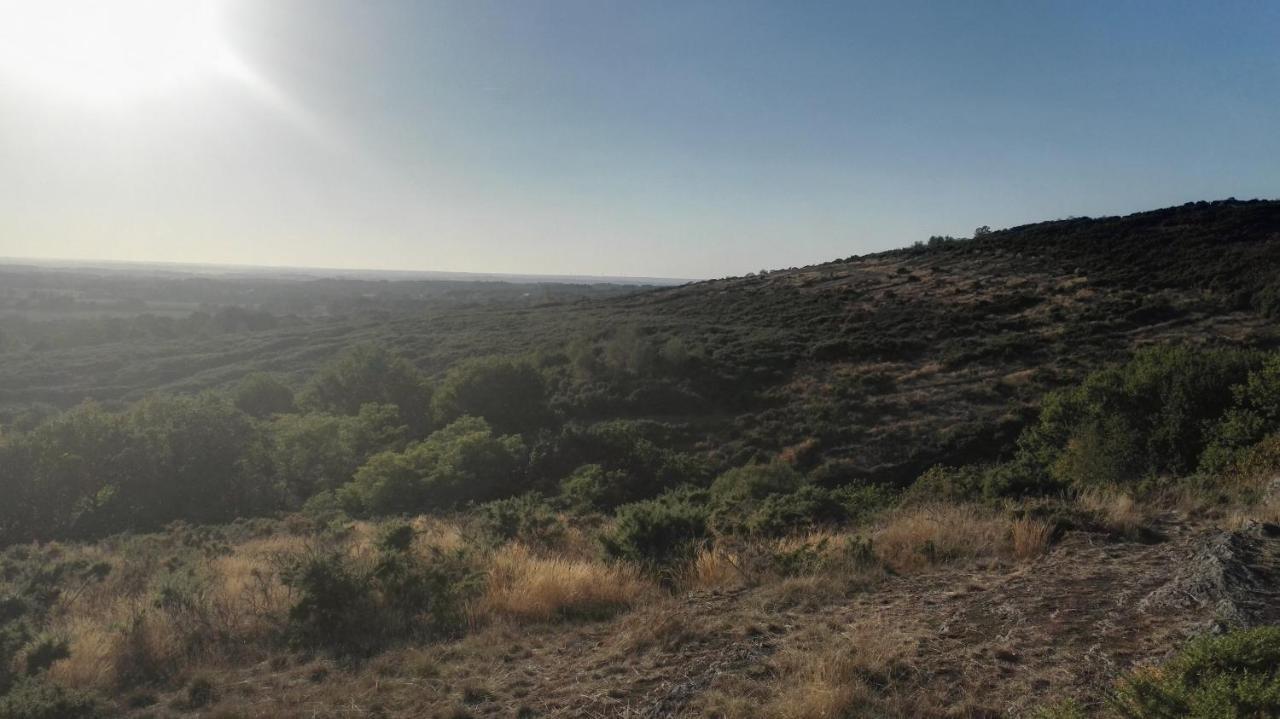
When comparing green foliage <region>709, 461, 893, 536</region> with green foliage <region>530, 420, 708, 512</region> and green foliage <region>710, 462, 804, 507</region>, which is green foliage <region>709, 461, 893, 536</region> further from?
green foliage <region>530, 420, 708, 512</region>

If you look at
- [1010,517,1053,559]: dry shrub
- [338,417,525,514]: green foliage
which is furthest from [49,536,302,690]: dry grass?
[338,417,525,514]: green foliage

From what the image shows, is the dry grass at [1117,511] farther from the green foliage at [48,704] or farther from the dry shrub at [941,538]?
the green foliage at [48,704]

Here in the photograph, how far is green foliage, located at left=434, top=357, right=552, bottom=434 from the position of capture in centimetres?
2314

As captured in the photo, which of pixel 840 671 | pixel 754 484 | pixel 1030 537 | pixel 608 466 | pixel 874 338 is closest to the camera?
pixel 840 671

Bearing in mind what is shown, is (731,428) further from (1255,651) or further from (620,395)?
(1255,651)

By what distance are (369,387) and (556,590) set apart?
72.9ft

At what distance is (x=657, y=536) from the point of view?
7203mm

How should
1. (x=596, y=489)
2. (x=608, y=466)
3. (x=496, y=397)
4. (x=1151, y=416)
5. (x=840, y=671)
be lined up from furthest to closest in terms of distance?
(x=496, y=397) < (x=608, y=466) < (x=596, y=489) < (x=1151, y=416) < (x=840, y=671)

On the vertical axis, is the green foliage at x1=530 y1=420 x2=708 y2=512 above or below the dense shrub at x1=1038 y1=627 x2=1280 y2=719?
below

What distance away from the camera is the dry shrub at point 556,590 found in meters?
5.30

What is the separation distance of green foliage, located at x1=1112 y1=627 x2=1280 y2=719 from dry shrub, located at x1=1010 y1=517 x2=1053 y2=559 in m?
2.40

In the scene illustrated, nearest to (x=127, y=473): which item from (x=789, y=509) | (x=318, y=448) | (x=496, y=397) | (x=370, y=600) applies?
(x=318, y=448)

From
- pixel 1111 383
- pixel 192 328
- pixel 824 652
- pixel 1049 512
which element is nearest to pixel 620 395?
pixel 1111 383

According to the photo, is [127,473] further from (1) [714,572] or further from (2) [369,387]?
(1) [714,572]
